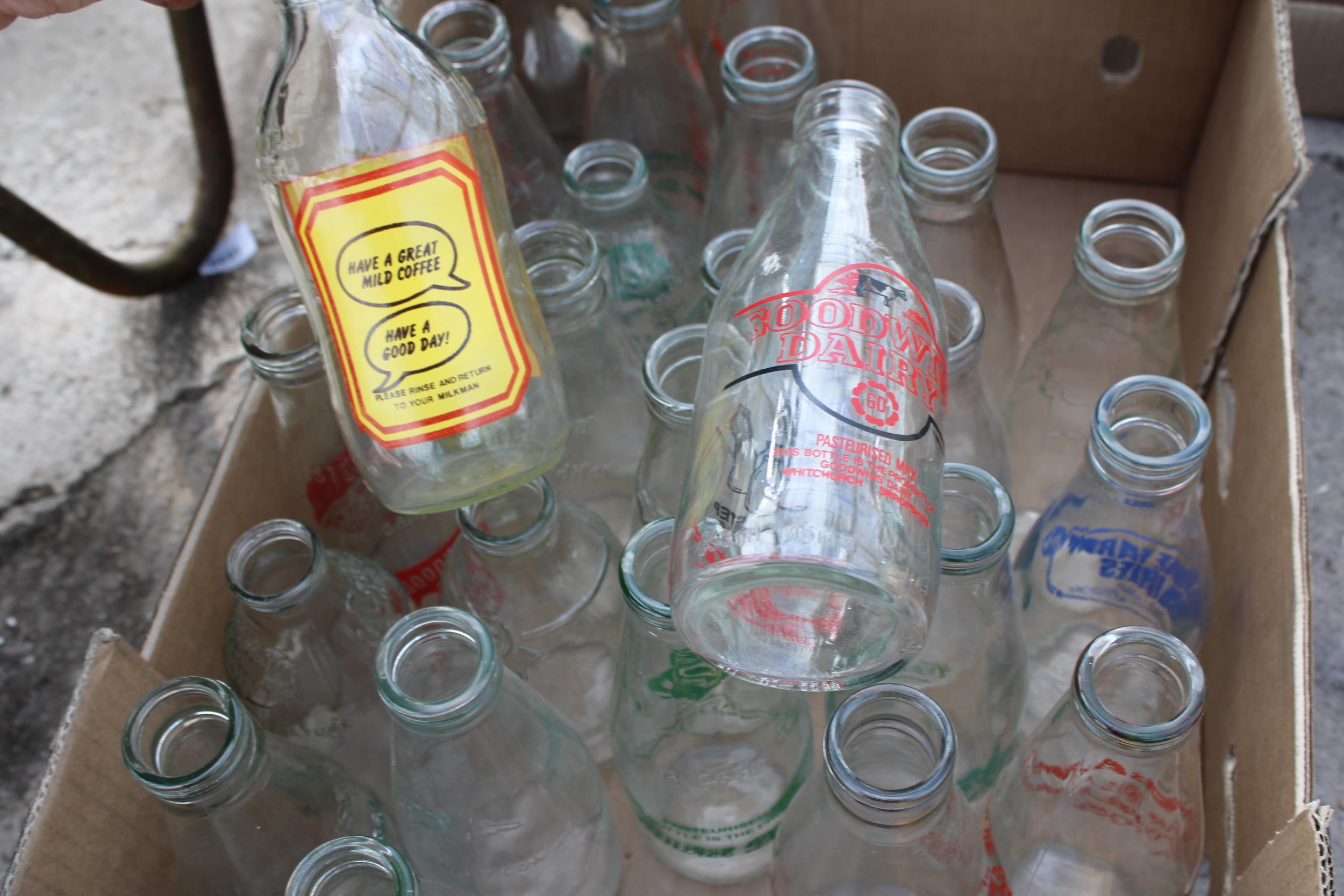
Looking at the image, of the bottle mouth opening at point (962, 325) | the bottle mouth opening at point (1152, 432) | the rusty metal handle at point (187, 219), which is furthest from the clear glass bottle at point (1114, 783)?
the rusty metal handle at point (187, 219)

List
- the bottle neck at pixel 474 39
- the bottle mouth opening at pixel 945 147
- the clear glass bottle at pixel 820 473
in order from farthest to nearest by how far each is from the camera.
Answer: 1. the bottle neck at pixel 474 39
2. the bottle mouth opening at pixel 945 147
3. the clear glass bottle at pixel 820 473

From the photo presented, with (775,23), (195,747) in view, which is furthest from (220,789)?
(775,23)

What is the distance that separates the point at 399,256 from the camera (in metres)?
0.62

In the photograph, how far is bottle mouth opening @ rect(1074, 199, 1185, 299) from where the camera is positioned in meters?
0.80

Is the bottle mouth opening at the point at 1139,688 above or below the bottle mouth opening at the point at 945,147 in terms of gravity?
below

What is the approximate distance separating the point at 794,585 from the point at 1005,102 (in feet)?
2.98

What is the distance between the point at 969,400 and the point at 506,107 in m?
0.53

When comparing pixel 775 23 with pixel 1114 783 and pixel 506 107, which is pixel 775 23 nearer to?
pixel 506 107

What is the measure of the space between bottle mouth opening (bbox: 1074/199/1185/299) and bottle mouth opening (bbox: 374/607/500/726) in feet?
1.74

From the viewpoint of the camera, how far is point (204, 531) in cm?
87

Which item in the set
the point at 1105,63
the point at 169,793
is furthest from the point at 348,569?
the point at 1105,63

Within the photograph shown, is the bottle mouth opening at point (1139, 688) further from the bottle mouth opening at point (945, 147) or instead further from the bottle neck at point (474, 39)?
the bottle neck at point (474, 39)

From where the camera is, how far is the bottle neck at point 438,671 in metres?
0.61

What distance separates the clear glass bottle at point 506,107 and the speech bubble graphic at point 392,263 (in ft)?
1.36
